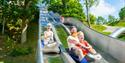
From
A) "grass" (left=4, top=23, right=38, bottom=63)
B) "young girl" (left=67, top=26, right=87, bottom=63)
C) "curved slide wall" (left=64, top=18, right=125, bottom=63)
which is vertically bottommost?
"grass" (left=4, top=23, right=38, bottom=63)

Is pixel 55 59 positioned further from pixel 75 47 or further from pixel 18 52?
pixel 18 52

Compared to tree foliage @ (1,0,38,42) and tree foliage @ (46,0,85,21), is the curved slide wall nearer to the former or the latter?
tree foliage @ (1,0,38,42)

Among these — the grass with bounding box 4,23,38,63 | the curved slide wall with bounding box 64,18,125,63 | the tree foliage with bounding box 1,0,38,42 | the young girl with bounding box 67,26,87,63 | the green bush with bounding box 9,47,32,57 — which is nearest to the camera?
the young girl with bounding box 67,26,87,63

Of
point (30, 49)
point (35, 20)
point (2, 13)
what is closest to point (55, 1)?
point (35, 20)

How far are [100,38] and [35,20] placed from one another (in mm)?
21237

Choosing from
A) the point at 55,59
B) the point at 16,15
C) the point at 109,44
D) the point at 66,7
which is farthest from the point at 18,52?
the point at 66,7

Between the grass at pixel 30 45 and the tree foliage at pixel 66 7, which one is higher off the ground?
the tree foliage at pixel 66 7

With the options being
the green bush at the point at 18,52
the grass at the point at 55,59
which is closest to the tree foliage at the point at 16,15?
the green bush at the point at 18,52

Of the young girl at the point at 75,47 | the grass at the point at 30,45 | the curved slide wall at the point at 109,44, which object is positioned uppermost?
the young girl at the point at 75,47

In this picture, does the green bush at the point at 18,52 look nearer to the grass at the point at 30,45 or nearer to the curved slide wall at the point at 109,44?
the grass at the point at 30,45

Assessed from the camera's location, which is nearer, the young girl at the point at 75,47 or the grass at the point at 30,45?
the young girl at the point at 75,47

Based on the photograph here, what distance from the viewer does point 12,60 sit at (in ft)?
80.4

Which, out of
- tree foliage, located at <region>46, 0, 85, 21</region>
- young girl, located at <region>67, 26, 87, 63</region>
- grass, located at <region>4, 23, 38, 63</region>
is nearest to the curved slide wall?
young girl, located at <region>67, 26, 87, 63</region>

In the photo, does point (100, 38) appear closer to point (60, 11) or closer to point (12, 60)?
point (12, 60)
